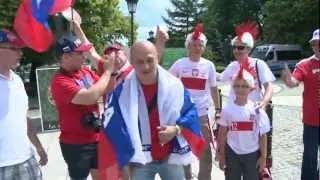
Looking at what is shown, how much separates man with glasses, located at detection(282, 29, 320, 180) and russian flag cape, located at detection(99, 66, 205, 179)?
86.6 inches

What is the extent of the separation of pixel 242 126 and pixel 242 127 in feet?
0.03

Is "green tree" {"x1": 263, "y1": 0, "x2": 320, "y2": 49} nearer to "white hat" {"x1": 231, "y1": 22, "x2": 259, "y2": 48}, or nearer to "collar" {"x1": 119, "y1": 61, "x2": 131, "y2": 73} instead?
"white hat" {"x1": 231, "y1": 22, "x2": 259, "y2": 48}

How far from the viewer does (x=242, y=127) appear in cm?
551

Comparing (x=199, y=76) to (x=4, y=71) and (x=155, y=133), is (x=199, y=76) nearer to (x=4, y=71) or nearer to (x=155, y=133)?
(x=155, y=133)

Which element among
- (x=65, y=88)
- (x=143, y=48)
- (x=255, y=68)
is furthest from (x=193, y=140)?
(x=255, y=68)

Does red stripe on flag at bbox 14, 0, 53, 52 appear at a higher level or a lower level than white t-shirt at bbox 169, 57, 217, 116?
higher

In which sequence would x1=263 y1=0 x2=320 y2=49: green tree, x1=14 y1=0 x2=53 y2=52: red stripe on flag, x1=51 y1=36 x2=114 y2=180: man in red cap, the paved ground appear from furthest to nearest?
1. x1=263 y1=0 x2=320 y2=49: green tree
2. the paved ground
3. x1=51 y1=36 x2=114 y2=180: man in red cap
4. x1=14 y1=0 x2=53 y2=52: red stripe on flag

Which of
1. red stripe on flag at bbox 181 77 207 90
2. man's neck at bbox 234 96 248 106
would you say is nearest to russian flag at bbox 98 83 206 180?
man's neck at bbox 234 96 248 106

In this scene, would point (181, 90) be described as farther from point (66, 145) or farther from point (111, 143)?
point (66, 145)

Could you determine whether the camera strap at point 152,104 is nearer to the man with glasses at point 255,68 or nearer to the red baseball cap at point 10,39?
the red baseball cap at point 10,39

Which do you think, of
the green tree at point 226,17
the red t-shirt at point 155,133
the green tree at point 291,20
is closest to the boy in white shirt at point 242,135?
the red t-shirt at point 155,133

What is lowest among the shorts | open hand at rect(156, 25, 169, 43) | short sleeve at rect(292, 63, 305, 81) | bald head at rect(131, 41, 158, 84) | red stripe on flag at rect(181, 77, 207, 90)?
the shorts

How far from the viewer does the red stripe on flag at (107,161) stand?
4.18 meters

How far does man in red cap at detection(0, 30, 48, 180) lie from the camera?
4066 mm
